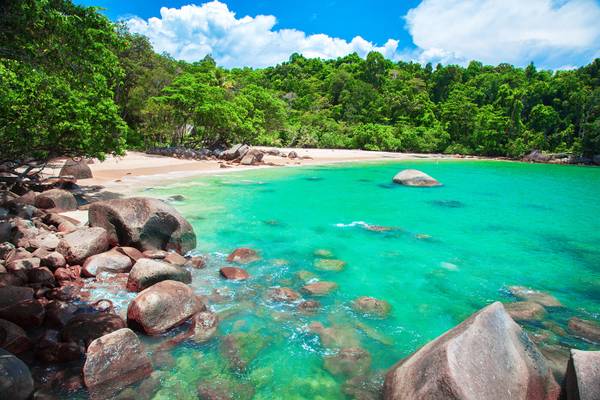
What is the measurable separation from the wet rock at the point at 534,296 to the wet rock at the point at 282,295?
5.62 meters

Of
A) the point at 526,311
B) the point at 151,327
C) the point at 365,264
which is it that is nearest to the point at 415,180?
the point at 365,264

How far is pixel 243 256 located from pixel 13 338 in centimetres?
596

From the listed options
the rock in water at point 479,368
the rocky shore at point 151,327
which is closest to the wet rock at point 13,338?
the rocky shore at point 151,327

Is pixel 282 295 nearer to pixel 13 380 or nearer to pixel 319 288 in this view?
pixel 319 288

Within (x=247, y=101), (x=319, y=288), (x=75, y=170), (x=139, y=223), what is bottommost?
(x=319, y=288)

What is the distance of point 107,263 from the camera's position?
8.93 m

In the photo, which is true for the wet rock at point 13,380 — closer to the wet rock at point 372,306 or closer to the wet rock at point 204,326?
the wet rock at point 204,326

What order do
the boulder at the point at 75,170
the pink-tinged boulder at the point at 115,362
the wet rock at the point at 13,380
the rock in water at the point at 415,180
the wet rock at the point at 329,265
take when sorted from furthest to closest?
1. the rock in water at the point at 415,180
2. the boulder at the point at 75,170
3. the wet rock at the point at 329,265
4. the pink-tinged boulder at the point at 115,362
5. the wet rock at the point at 13,380

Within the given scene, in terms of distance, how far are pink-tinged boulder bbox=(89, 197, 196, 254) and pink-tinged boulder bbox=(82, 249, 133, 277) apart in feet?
2.57

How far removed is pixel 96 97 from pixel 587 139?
58423 mm

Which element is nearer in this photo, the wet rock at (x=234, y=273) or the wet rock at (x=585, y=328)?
the wet rock at (x=585, y=328)

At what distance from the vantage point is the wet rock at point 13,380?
443 centimetres

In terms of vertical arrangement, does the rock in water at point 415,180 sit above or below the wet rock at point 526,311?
above

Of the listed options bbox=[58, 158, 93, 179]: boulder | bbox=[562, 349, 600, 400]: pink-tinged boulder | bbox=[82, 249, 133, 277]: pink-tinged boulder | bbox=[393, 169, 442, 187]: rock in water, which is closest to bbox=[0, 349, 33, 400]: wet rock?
bbox=[82, 249, 133, 277]: pink-tinged boulder
